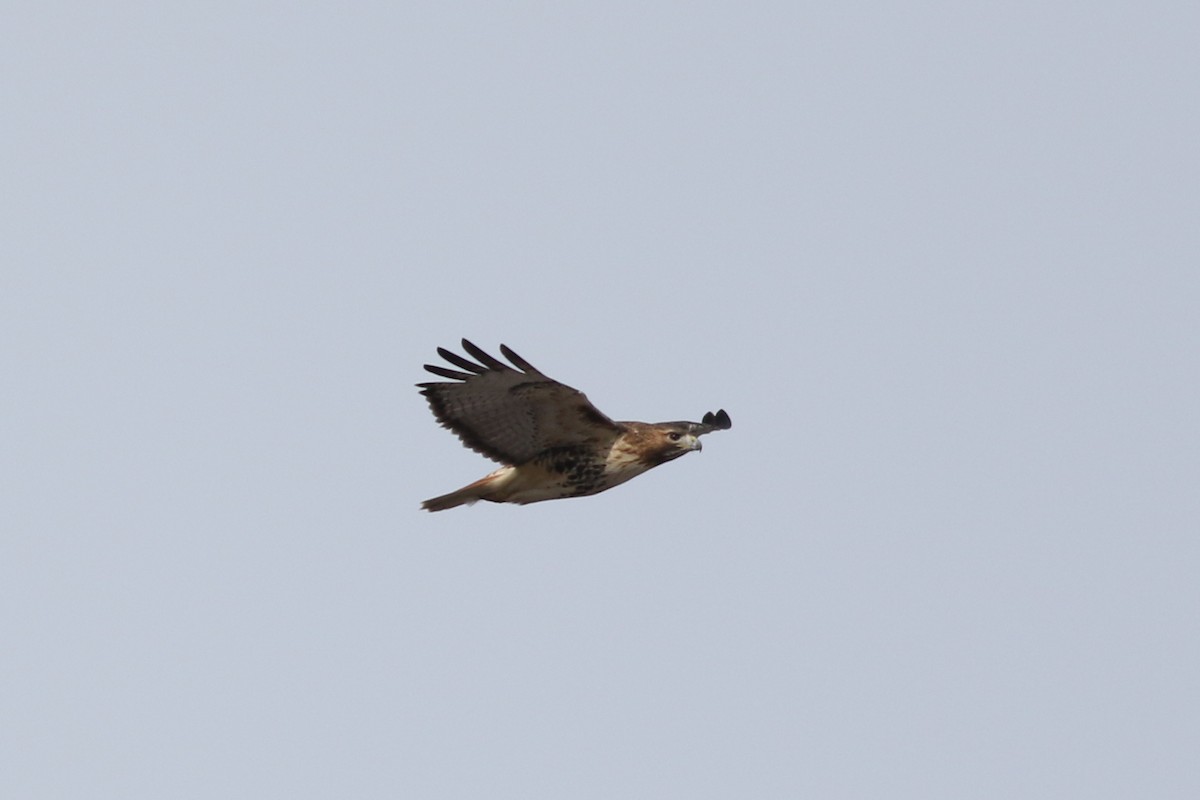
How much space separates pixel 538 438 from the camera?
13.6 meters

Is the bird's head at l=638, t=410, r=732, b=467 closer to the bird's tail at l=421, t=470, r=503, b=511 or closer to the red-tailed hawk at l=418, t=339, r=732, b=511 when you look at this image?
the red-tailed hawk at l=418, t=339, r=732, b=511

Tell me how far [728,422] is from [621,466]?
191cm

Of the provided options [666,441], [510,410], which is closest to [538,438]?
[510,410]

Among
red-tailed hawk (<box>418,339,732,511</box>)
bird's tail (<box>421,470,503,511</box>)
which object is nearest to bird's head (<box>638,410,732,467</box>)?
red-tailed hawk (<box>418,339,732,511</box>)

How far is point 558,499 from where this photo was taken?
1403 centimetres

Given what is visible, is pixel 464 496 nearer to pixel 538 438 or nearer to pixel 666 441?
pixel 538 438

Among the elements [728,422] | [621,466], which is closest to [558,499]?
[621,466]

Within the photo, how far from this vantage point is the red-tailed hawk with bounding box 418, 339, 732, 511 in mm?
13305

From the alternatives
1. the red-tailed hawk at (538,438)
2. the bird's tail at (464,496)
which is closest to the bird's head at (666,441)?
the red-tailed hawk at (538,438)

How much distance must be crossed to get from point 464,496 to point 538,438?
25.3 inches

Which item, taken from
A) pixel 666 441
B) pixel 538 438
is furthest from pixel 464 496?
pixel 666 441

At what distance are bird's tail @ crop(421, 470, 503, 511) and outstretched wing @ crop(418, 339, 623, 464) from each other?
0.65 feet

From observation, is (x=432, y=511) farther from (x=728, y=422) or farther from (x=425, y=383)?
(x=728, y=422)

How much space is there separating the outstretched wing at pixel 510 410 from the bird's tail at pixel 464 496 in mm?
199
